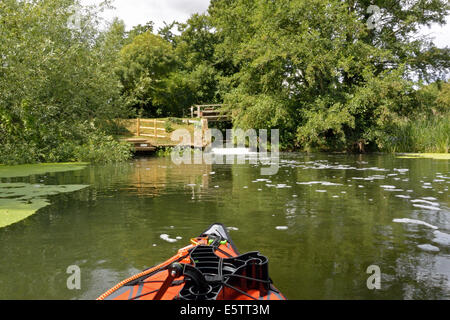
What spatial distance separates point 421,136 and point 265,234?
17.9 metres

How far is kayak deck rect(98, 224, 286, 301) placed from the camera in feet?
8.30

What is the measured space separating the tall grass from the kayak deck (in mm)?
18869

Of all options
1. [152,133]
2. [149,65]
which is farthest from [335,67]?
[149,65]

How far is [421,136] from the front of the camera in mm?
19891

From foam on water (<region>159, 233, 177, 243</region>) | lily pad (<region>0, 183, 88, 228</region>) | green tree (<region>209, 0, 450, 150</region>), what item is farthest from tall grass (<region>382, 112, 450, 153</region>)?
foam on water (<region>159, 233, 177, 243</region>)

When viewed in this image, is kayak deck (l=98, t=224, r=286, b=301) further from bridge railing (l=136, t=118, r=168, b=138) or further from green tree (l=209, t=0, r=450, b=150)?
bridge railing (l=136, t=118, r=168, b=138)

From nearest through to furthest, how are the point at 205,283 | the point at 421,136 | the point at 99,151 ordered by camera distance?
the point at 205,283
the point at 99,151
the point at 421,136

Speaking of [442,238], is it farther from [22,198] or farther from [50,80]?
[50,80]

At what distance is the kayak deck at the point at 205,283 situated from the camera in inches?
99.6

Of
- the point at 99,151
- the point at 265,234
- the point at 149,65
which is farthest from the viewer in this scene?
the point at 149,65

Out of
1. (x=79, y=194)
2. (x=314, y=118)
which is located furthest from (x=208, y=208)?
(x=314, y=118)

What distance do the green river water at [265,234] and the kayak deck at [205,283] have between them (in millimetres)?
556

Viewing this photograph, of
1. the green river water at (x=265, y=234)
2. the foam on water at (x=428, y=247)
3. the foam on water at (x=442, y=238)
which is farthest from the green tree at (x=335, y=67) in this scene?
the foam on water at (x=428, y=247)

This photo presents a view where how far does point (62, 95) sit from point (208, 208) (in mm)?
11224
